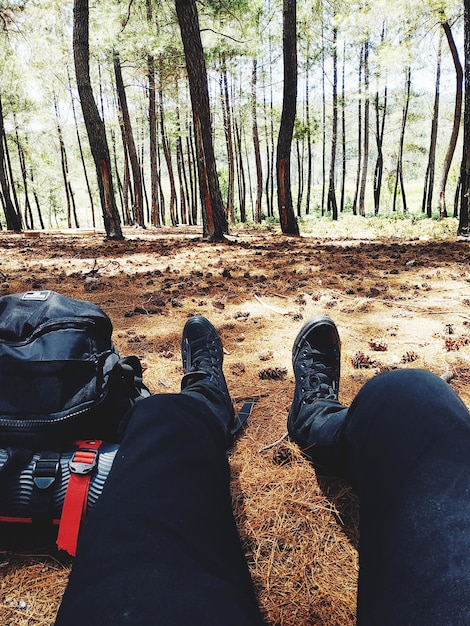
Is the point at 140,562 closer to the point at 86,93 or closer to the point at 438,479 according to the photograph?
the point at 438,479

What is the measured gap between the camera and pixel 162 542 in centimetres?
78

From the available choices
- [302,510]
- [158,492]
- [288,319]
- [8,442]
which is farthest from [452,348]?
[8,442]

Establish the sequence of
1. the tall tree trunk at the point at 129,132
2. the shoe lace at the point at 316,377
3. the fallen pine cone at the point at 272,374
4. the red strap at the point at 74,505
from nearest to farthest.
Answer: the red strap at the point at 74,505 → the shoe lace at the point at 316,377 → the fallen pine cone at the point at 272,374 → the tall tree trunk at the point at 129,132

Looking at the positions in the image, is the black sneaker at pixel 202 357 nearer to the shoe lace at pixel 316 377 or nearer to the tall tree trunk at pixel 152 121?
the shoe lace at pixel 316 377

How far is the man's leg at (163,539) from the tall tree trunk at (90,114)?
834 cm

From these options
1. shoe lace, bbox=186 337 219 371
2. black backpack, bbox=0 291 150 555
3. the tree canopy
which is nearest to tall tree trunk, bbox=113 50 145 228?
the tree canopy

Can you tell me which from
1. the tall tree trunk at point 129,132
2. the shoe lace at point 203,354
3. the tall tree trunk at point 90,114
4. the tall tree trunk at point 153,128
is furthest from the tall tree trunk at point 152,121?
the shoe lace at point 203,354

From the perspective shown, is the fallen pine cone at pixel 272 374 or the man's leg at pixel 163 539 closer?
the man's leg at pixel 163 539

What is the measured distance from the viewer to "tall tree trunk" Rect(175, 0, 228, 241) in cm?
696

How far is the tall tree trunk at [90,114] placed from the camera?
7.60 m

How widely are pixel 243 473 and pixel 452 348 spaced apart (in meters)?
1.77

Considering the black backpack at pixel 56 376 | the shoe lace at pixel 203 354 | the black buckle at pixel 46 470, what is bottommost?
the shoe lace at pixel 203 354

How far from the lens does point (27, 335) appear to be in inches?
52.4

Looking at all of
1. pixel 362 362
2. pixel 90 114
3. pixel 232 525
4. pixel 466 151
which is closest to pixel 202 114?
pixel 90 114
